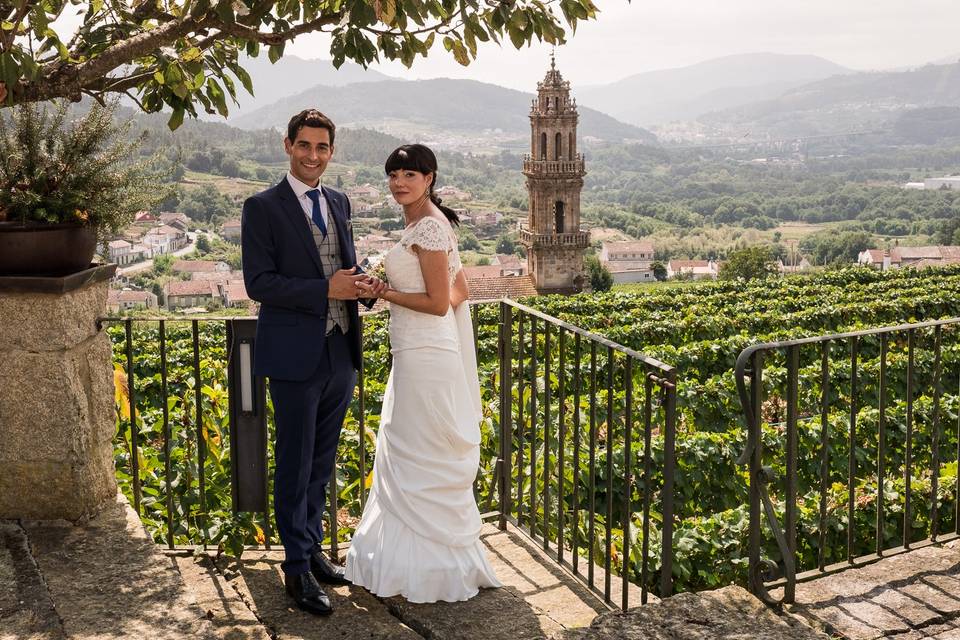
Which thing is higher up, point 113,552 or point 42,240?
point 42,240

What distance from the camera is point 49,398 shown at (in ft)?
12.3

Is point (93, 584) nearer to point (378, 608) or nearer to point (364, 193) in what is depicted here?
point (378, 608)

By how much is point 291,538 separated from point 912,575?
215 cm

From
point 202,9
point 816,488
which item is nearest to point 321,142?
point 202,9

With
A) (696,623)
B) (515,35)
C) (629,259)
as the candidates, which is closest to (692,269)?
(629,259)

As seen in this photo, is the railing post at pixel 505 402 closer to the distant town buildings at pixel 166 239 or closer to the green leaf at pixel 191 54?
the green leaf at pixel 191 54

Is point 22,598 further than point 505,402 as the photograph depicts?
No

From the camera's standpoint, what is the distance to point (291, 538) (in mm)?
3439

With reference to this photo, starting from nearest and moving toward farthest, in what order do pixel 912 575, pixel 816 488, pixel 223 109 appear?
pixel 912 575 < pixel 223 109 < pixel 816 488

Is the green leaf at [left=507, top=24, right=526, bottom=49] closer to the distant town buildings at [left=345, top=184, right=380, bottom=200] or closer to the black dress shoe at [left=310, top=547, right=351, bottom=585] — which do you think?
the black dress shoe at [left=310, top=547, right=351, bottom=585]

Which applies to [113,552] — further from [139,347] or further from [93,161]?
[139,347]

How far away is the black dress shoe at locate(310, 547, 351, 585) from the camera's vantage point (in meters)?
3.58

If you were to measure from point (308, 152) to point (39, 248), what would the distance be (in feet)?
3.78

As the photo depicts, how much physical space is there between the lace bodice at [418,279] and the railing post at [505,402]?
65cm
